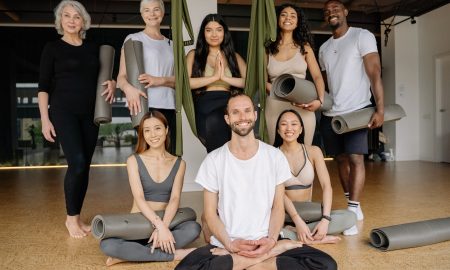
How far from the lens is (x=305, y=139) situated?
2.73 m

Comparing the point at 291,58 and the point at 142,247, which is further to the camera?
the point at 291,58

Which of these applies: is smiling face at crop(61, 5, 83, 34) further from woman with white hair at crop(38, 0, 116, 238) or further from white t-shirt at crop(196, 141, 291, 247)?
white t-shirt at crop(196, 141, 291, 247)

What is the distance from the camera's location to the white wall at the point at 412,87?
8.19m

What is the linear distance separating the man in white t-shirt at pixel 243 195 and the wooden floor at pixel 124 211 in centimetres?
34

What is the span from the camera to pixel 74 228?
2670 millimetres

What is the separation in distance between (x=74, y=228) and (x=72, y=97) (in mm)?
866

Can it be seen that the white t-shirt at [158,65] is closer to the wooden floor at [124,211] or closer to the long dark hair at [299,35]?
the long dark hair at [299,35]

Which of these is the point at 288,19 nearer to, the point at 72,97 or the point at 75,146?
the point at 72,97

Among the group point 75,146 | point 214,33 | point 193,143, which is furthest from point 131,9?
point 214,33

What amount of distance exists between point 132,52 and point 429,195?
3.20m

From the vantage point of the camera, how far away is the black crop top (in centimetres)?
264

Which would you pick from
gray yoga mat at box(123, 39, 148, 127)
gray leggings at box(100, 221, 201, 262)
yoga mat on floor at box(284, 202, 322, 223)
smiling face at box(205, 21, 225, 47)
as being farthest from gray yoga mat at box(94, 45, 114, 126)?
yoga mat on floor at box(284, 202, 322, 223)

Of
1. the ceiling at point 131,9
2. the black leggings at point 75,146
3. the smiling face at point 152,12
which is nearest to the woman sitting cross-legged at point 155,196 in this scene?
the black leggings at point 75,146

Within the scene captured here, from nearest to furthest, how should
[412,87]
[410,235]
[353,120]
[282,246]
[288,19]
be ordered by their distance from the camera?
[282,246] < [410,235] < [288,19] < [353,120] < [412,87]
